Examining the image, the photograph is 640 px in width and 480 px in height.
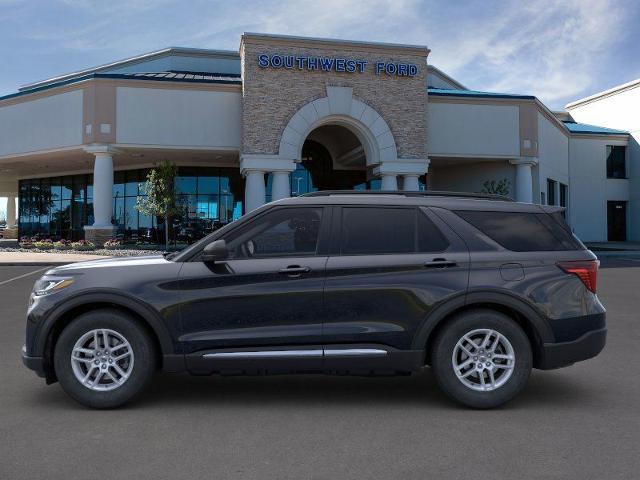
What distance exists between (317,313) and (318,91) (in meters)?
23.8

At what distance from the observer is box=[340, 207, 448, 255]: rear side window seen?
194 inches

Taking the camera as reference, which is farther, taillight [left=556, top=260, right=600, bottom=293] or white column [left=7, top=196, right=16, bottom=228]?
white column [left=7, top=196, right=16, bottom=228]

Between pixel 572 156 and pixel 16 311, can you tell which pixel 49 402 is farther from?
pixel 572 156

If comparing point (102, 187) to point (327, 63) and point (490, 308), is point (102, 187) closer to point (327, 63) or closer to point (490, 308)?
point (327, 63)

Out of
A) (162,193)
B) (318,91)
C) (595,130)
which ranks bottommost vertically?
(162,193)

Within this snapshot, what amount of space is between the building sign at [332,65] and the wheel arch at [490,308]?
23659 millimetres

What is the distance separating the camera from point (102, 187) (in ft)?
92.8

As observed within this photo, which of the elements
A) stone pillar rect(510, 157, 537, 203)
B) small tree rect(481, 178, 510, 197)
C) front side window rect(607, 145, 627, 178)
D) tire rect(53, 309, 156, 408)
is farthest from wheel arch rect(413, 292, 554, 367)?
front side window rect(607, 145, 627, 178)

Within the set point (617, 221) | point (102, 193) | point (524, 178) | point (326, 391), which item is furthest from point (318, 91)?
point (617, 221)

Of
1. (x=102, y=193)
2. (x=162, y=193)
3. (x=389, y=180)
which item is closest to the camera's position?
(x=162, y=193)

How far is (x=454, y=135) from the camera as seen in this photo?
30.3 meters

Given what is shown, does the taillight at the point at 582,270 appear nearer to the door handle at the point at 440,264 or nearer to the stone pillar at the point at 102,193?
the door handle at the point at 440,264

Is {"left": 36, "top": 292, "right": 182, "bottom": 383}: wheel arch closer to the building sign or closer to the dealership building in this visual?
the dealership building

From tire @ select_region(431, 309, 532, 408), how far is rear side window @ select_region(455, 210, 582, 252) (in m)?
0.69
